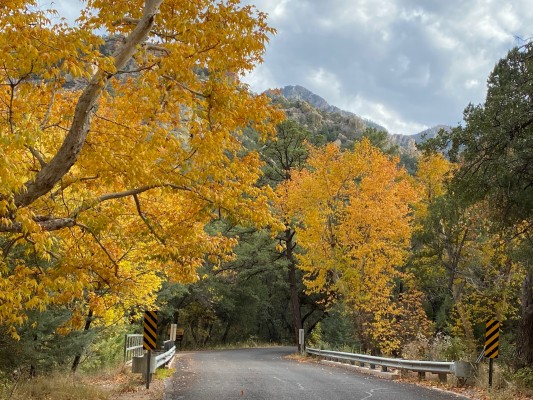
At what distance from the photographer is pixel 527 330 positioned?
13.4 m

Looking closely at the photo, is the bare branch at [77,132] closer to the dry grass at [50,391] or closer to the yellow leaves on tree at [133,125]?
the yellow leaves on tree at [133,125]

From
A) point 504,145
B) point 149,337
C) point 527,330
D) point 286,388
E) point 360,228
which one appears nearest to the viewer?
point 504,145

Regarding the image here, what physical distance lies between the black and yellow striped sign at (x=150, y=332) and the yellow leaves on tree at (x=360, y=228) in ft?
42.8

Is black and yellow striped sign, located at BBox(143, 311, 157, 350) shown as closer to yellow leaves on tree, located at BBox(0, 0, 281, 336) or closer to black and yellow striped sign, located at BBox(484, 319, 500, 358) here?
yellow leaves on tree, located at BBox(0, 0, 281, 336)

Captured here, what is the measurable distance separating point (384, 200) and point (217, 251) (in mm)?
16285

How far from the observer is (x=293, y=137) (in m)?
31.9

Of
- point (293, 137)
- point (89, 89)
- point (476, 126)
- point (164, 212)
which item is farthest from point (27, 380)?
point (293, 137)

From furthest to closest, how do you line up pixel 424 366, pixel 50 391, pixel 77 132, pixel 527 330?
pixel 424 366, pixel 527 330, pixel 50 391, pixel 77 132

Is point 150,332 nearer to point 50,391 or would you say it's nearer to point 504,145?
point 50,391

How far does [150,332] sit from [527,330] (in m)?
10.1

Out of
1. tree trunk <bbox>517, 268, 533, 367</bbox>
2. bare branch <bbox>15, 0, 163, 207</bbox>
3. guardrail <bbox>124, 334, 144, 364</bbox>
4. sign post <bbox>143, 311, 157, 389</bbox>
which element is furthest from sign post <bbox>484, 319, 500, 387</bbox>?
guardrail <bbox>124, 334, 144, 364</bbox>

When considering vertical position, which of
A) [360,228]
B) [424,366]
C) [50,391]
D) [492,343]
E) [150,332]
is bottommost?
[50,391]

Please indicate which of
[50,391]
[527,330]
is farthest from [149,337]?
[527,330]

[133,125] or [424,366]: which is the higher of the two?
[133,125]
